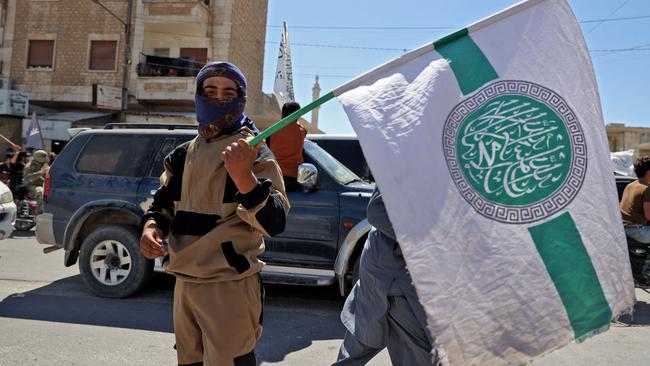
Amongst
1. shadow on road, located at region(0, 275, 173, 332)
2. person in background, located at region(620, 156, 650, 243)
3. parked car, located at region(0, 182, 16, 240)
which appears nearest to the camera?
shadow on road, located at region(0, 275, 173, 332)

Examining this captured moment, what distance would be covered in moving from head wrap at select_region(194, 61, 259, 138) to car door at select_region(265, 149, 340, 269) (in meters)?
3.05

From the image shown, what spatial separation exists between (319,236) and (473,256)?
11.5ft

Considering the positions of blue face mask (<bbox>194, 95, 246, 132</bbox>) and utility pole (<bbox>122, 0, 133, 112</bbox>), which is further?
utility pole (<bbox>122, 0, 133, 112</bbox>)

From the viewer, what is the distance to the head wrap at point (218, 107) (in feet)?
6.66

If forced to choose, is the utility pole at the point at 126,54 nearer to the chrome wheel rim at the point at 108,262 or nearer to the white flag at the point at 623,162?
the chrome wheel rim at the point at 108,262

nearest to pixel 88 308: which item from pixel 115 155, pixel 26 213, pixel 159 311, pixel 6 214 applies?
pixel 159 311

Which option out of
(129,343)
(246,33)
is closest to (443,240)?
(129,343)

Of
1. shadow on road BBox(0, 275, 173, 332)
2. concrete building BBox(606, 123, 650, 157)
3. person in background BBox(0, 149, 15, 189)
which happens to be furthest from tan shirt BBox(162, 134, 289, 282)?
concrete building BBox(606, 123, 650, 157)

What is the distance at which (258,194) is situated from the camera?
1.84m

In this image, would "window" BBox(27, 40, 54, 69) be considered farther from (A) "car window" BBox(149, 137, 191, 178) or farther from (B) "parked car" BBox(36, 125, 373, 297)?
(A) "car window" BBox(149, 137, 191, 178)

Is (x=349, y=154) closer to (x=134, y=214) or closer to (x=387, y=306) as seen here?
(x=134, y=214)

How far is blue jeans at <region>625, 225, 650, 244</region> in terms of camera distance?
611cm

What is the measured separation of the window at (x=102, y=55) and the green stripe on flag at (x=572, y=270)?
23.6 m

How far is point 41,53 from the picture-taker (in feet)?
75.2
